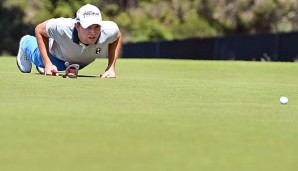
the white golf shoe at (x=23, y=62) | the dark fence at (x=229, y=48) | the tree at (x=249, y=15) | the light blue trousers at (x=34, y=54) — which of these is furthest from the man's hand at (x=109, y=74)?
the tree at (x=249, y=15)

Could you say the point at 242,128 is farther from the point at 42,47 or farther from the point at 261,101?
the point at 42,47

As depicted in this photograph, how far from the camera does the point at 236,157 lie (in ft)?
16.1

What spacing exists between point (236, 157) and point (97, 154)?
2.48 feet

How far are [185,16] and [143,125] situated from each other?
50572mm

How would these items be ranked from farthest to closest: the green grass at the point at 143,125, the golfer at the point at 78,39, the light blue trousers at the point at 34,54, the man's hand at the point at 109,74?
the light blue trousers at the point at 34,54, the man's hand at the point at 109,74, the golfer at the point at 78,39, the green grass at the point at 143,125

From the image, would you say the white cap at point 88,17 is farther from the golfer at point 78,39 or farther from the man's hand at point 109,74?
the man's hand at point 109,74

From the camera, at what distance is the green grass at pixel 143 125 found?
15.6 ft

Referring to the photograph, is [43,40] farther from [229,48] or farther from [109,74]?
[229,48]

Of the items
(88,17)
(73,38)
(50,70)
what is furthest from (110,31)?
(50,70)

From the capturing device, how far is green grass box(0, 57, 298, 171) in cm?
477

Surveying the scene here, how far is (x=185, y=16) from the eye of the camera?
56.3 m

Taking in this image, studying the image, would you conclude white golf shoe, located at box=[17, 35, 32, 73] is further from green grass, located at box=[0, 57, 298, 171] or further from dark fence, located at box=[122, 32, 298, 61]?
dark fence, located at box=[122, 32, 298, 61]

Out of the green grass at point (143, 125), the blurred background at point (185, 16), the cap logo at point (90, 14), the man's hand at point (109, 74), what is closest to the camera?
the green grass at point (143, 125)

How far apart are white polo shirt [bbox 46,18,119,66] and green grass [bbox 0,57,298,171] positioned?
44.0 inches
